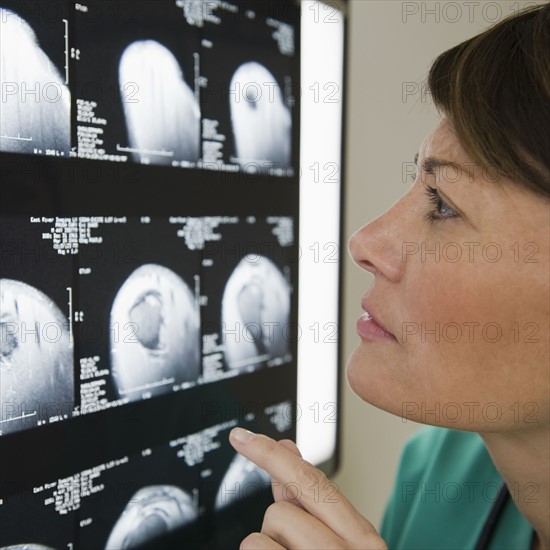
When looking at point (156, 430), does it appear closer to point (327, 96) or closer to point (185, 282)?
point (185, 282)

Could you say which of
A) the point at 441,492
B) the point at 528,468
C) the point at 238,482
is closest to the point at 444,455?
the point at 441,492

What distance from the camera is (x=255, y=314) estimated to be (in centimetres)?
81

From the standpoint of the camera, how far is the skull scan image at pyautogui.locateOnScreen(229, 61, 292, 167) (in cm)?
76

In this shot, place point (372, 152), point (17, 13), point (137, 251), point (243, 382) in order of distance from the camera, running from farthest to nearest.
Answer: point (372, 152)
point (243, 382)
point (137, 251)
point (17, 13)

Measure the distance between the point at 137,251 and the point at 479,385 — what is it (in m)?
0.36

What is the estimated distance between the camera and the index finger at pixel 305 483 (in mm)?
617

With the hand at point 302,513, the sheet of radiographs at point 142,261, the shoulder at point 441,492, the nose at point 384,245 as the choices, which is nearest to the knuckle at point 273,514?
the hand at point 302,513

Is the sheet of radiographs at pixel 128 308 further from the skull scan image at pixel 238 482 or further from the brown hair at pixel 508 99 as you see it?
the brown hair at pixel 508 99

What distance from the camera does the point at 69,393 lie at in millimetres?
601

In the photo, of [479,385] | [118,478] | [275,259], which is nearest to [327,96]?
[275,259]

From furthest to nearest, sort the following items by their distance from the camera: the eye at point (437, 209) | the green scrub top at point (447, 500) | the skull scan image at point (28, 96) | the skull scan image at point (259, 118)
Answer: the green scrub top at point (447, 500) < the skull scan image at point (259, 118) < the eye at point (437, 209) < the skull scan image at point (28, 96)

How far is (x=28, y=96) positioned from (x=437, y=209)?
0.40 meters

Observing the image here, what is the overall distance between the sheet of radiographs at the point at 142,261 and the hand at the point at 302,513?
123 millimetres

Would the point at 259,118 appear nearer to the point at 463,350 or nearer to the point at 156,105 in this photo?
the point at 156,105
